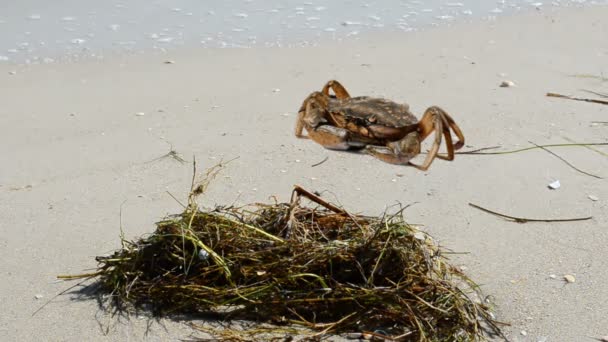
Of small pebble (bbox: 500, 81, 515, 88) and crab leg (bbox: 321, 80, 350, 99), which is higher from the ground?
crab leg (bbox: 321, 80, 350, 99)

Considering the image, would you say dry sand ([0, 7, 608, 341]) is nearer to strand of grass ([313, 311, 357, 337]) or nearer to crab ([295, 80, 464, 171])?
strand of grass ([313, 311, 357, 337])

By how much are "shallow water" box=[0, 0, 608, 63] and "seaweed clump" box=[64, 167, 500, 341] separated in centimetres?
403

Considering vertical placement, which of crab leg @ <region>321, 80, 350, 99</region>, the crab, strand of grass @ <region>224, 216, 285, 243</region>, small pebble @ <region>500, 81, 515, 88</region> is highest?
the crab

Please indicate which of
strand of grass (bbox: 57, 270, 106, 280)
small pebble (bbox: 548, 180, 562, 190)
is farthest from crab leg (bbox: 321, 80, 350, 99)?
small pebble (bbox: 548, 180, 562, 190)

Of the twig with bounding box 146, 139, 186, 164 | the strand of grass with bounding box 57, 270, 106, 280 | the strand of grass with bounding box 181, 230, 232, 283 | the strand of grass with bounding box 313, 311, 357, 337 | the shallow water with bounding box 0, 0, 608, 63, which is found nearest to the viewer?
the strand of grass with bounding box 313, 311, 357, 337

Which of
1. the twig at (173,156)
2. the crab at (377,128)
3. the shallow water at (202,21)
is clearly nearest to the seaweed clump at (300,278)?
the crab at (377,128)

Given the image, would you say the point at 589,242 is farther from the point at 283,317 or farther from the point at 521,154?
the point at 283,317

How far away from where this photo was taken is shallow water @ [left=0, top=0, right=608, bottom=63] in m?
7.75

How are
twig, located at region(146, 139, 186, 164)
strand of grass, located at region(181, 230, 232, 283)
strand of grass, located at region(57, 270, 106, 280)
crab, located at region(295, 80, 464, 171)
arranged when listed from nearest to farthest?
crab, located at region(295, 80, 464, 171) < strand of grass, located at region(181, 230, 232, 283) < strand of grass, located at region(57, 270, 106, 280) < twig, located at region(146, 139, 186, 164)

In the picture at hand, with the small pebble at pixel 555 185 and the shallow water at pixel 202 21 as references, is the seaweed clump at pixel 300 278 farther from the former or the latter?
the shallow water at pixel 202 21

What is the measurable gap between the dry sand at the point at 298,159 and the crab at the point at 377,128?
3.36 ft

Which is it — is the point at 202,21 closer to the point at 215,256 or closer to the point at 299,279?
the point at 215,256

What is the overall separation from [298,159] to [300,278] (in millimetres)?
1589

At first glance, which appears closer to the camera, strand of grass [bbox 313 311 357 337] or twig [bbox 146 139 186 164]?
strand of grass [bbox 313 311 357 337]
